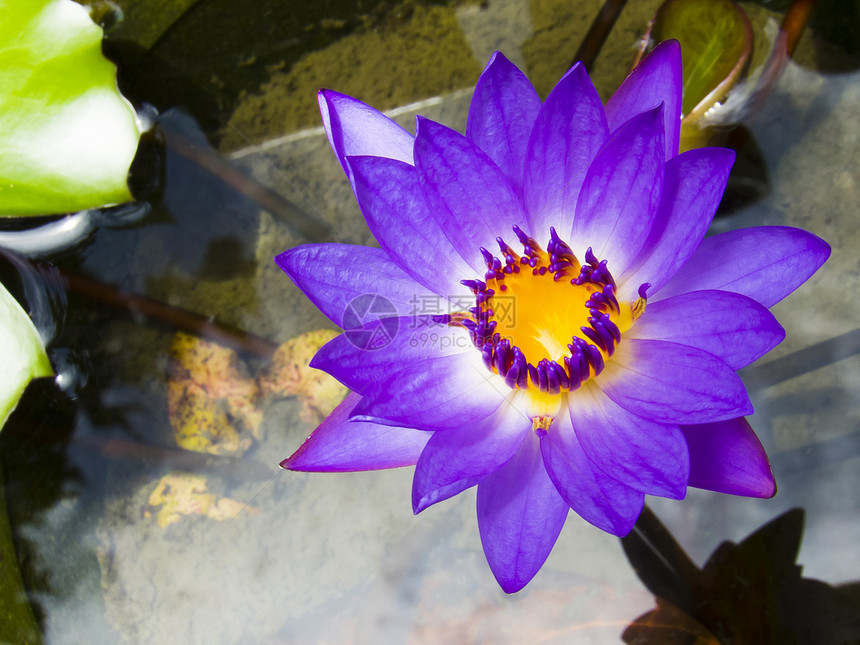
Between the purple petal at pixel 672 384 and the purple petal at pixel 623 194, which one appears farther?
the purple petal at pixel 623 194

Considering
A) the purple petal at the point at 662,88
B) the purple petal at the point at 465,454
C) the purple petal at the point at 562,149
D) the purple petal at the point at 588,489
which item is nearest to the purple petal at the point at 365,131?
the purple petal at the point at 562,149

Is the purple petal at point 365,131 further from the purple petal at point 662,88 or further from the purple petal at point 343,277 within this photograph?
the purple petal at point 662,88

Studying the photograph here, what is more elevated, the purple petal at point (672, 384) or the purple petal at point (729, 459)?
the purple petal at point (672, 384)

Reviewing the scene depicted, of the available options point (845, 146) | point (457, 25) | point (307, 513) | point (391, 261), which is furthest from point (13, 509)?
point (845, 146)

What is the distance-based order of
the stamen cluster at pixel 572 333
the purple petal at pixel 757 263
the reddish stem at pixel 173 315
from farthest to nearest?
the reddish stem at pixel 173 315 → the stamen cluster at pixel 572 333 → the purple petal at pixel 757 263

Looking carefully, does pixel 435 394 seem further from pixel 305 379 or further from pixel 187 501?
pixel 187 501

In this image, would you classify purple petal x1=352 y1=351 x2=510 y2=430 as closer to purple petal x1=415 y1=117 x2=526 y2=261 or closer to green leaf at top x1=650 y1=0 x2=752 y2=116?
purple petal x1=415 y1=117 x2=526 y2=261

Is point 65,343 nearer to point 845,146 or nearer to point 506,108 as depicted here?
point 506,108

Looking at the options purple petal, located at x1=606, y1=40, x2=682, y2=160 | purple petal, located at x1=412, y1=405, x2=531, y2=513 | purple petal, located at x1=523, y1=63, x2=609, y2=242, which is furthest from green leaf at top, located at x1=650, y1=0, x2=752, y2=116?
purple petal, located at x1=412, y1=405, x2=531, y2=513
